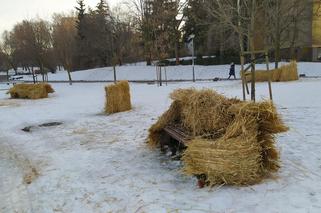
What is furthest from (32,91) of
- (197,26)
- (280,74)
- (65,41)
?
(197,26)

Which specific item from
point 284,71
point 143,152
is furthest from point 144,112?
point 284,71

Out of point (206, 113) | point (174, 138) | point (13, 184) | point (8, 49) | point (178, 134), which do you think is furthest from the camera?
point (8, 49)

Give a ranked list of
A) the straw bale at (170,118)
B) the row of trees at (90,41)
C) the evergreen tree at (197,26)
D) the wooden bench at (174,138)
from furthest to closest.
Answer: the row of trees at (90,41) → the evergreen tree at (197,26) → the straw bale at (170,118) → the wooden bench at (174,138)

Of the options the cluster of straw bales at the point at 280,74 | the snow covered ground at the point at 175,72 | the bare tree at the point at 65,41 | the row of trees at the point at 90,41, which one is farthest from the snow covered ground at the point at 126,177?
the row of trees at the point at 90,41

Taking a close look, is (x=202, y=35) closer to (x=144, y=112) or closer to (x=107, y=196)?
(x=144, y=112)

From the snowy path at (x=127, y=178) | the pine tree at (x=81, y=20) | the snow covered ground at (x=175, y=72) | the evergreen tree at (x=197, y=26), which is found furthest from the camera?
the pine tree at (x=81, y=20)

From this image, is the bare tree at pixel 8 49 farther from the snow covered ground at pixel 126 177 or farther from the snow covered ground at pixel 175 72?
the snow covered ground at pixel 126 177

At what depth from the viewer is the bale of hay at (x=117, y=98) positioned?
14.5 meters

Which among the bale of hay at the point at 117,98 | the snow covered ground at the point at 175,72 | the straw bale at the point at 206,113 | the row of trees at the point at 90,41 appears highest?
the row of trees at the point at 90,41

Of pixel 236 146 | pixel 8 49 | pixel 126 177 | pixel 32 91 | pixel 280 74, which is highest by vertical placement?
pixel 8 49

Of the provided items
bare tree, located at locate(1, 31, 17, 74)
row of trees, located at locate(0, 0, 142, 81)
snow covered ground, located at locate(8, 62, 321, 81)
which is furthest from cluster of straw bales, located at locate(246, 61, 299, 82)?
bare tree, located at locate(1, 31, 17, 74)

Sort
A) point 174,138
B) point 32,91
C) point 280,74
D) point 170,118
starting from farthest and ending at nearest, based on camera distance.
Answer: point 32,91 < point 280,74 < point 170,118 < point 174,138

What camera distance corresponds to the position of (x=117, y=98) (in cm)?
1461

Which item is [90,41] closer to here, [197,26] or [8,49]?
[197,26]
